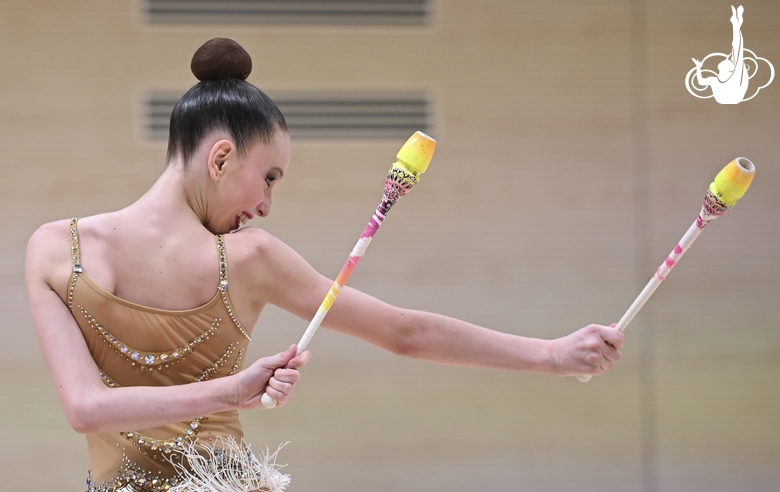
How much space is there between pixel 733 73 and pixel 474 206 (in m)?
1.53

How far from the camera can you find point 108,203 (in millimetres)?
4012

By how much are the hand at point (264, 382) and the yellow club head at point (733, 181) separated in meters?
0.78

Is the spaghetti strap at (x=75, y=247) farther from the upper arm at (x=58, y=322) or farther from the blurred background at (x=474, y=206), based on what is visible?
the blurred background at (x=474, y=206)

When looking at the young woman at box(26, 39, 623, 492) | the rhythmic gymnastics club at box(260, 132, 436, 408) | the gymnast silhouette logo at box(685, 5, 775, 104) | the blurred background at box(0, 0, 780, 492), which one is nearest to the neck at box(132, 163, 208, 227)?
the young woman at box(26, 39, 623, 492)

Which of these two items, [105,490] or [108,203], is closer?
[105,490]

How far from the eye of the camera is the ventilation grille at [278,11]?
4000 millimetres

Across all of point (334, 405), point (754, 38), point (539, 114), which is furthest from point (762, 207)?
point (334, 405)

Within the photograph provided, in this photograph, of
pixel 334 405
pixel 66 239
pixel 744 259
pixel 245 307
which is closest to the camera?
pixel 66 239

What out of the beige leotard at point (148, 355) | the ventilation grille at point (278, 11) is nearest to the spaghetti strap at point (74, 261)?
the beige leotard at point (148, 355)

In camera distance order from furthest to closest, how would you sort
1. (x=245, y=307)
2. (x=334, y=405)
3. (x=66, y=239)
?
(x=334, y=405), (x=245, y=307), (x=66, y=239)

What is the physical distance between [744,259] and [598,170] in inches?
34.2

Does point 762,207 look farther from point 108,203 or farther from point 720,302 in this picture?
point 108,203

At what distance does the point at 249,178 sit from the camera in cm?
144

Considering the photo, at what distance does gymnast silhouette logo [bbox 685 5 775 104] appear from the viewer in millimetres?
4195
